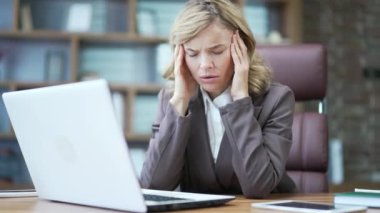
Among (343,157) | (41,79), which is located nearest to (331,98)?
(343,157)

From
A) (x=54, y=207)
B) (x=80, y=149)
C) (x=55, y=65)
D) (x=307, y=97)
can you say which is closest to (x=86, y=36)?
(x=55, y=65)

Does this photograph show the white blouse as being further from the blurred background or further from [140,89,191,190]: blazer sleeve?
the blurred background

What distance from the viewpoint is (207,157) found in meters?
1.53

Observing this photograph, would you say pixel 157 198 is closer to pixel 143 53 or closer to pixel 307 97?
pixel 307 97

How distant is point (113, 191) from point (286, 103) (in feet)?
2.43

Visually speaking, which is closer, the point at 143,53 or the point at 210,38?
the point at 210,38

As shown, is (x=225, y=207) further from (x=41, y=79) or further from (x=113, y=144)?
(x=41, y=79)

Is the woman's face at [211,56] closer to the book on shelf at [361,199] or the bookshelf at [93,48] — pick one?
the book on shelf at [361,199]

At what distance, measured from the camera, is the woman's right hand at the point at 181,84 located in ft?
5.04

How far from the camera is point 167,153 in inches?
58.3

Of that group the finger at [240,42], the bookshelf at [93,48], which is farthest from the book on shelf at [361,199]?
the bookshelf at [93,48]

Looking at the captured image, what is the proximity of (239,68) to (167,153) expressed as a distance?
0.31m

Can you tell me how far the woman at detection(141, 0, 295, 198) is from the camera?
1.42 metres

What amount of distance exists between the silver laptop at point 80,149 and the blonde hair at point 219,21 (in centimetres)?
51
